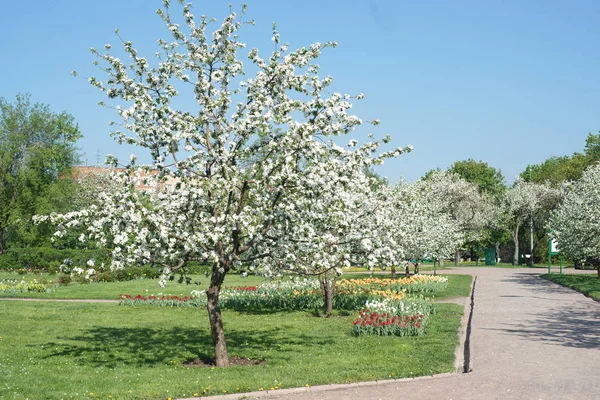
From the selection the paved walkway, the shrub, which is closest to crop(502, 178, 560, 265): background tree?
the shrub

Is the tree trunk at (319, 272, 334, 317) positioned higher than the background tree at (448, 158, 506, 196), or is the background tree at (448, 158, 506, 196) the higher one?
the background tree at (448, 158, 506, 196)

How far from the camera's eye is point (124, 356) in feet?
42.1

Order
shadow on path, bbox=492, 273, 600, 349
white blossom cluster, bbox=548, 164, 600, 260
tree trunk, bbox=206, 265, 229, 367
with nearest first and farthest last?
tree trunk, bbox=206, 265, 229, 367 → shadow on path, bbox=492, 273, 600, 349 → white blossom cluster, bbox=548, 164, 600, 260

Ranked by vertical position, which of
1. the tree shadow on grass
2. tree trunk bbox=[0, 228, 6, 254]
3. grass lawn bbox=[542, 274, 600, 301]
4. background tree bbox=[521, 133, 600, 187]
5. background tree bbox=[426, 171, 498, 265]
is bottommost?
the tree shadow on grass

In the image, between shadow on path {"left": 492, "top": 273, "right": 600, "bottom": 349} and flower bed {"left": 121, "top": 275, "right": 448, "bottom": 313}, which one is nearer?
shadow on path {"left": 492, "top": 273, "right": 600, "bottom": 349}

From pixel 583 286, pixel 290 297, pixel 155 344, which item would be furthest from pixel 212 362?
pixel 583 286

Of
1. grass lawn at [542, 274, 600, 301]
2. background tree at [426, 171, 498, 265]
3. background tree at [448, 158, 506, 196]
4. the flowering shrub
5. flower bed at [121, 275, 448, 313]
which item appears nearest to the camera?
flower bed at [121, 275, 448, 313]

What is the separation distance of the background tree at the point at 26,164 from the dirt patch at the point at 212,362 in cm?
4705

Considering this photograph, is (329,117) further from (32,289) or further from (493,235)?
(493,235)

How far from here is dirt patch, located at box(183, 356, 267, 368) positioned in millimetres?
12008

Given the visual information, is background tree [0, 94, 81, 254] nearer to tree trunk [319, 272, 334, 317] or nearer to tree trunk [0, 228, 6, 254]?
tree trunk [0, 228, 6, 254]

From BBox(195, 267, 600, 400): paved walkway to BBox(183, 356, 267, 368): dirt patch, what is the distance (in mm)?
2632

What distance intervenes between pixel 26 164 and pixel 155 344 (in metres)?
49.5

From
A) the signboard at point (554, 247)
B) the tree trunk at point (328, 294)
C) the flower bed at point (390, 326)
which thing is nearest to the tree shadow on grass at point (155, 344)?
the flower bed at point (390, 326)
